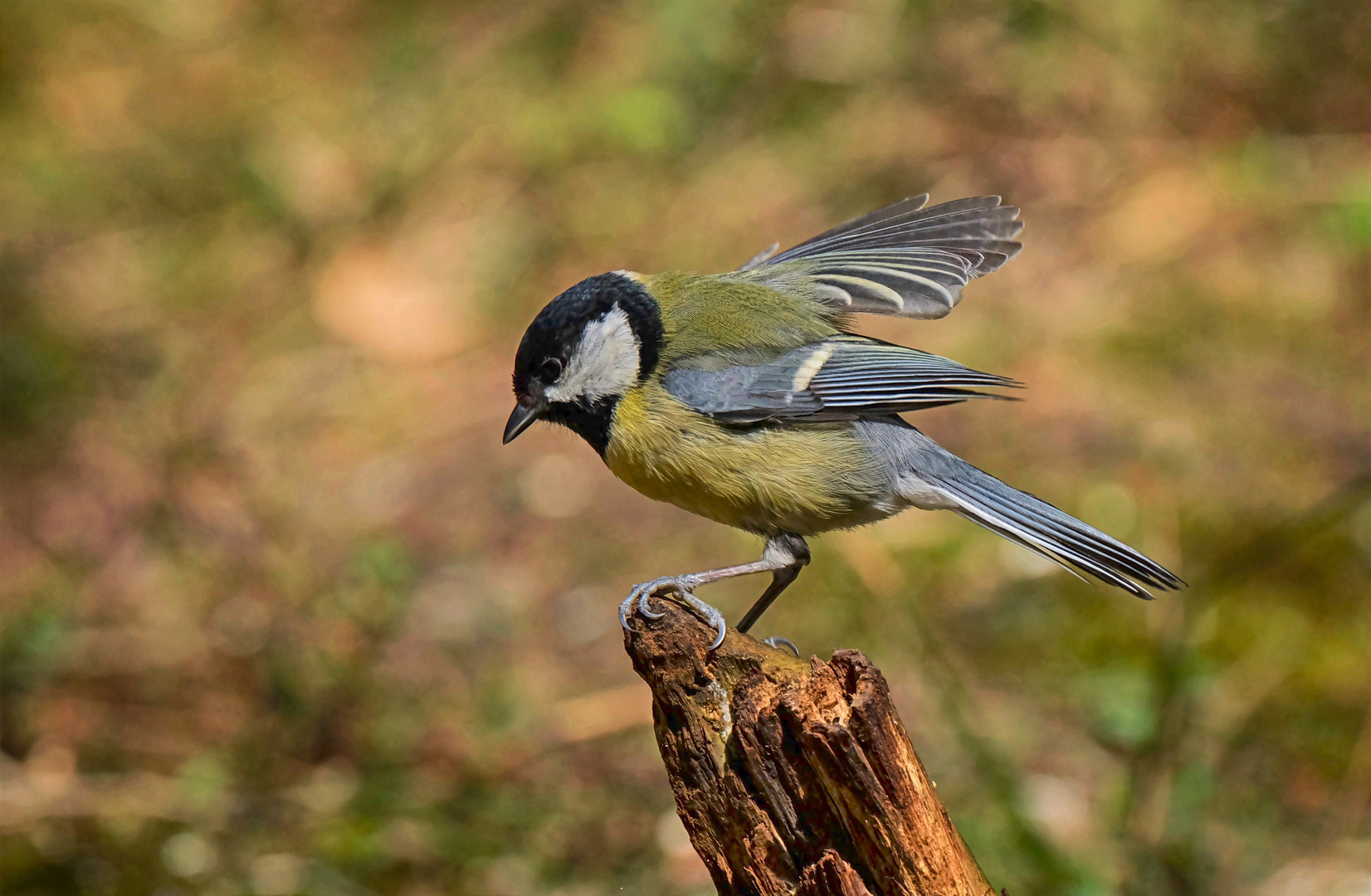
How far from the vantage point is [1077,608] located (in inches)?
122

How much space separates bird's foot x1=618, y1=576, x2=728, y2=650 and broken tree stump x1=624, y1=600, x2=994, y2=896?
0.02 meters

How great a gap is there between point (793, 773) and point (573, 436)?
277 cm

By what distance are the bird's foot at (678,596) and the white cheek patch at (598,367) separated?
1.27 feet

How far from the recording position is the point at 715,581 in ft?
6.80

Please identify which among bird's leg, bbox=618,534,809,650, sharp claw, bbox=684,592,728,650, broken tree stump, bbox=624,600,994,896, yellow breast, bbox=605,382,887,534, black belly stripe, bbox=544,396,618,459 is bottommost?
broken tree stump, bbox=624,600,994,896

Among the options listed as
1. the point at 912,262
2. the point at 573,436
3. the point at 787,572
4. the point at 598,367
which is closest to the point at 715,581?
the point at 787,572

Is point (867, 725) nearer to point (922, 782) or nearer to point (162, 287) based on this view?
point (922, 782)

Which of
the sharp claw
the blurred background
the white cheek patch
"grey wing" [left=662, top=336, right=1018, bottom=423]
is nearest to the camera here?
the sharp claw

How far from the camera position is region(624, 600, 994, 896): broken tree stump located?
147 centimetres

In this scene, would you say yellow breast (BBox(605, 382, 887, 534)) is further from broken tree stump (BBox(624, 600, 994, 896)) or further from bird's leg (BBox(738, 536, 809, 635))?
broken tree stump (BBox(624, 600, 994, 896))

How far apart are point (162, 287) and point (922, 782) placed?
12.9ft

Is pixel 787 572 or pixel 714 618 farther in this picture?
pixel 787 572

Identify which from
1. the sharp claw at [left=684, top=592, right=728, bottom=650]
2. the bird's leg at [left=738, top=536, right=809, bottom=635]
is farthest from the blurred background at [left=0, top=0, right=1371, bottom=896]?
the sharp claw at [left=684, top=592, right=728, bottom=650]

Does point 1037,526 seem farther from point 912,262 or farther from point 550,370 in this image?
point 550,370
